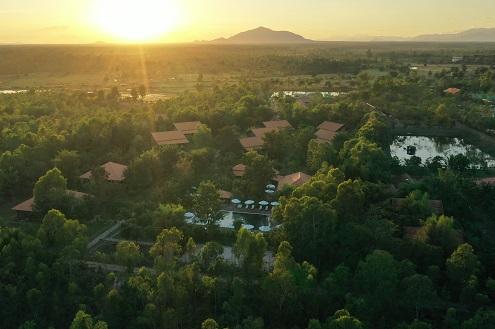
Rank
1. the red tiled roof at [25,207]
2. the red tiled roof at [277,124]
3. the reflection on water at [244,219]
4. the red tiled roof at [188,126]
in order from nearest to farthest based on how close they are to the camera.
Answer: the reflection on water at [244,219] < the red tiled roof at [25,207] < the red tiled roof at [188,126] < the red tiled roof at [277,124]

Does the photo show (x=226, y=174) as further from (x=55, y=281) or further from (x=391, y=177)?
(x=55, y=281)

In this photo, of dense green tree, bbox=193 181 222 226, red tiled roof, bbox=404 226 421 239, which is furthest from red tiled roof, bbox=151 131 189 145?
red tiled roof, bbox=404 226 421 239

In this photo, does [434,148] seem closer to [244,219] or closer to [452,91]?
[452,91]

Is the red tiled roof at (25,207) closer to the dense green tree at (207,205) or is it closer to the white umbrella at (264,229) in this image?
the dense green tree at (207,205)

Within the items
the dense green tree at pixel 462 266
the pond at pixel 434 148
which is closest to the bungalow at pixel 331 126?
the pond at pixel 434 148

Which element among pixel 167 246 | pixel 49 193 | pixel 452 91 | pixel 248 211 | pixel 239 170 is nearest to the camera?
pixel 167 246

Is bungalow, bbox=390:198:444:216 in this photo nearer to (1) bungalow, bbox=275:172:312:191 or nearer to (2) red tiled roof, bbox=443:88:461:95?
(1) bungalow, bbox=275:172:312:191

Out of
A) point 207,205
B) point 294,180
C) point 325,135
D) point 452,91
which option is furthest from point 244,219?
point 452,91
